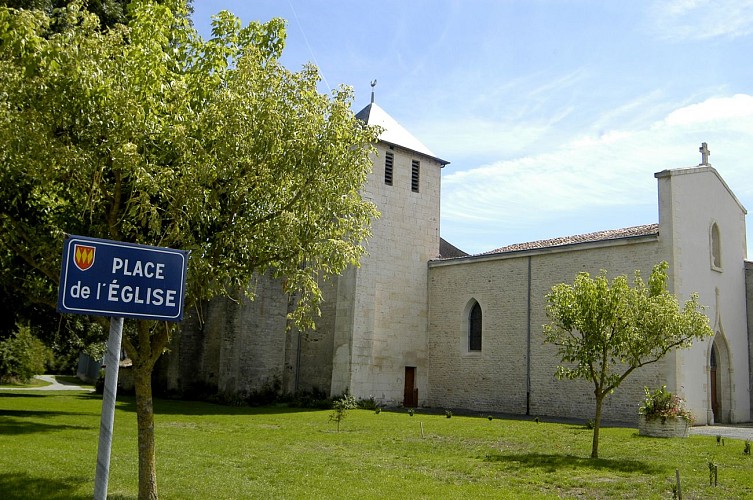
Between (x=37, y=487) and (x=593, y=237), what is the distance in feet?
73.1

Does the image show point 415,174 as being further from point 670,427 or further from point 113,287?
point 113,287

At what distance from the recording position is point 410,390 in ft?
97.4

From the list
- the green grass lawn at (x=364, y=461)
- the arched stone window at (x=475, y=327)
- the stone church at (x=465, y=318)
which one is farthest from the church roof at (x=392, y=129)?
the green grass lawn at (x=364, y=461)

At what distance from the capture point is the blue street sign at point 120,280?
14.9 feet

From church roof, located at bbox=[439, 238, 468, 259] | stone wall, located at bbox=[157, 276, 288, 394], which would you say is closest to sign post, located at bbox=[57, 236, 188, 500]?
stone wall, located at bbox=[157, 276, 288, 394]

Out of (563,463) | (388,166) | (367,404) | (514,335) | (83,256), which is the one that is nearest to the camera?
(83,256)

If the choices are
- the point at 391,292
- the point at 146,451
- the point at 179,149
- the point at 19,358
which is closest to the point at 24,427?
the point at 146,451

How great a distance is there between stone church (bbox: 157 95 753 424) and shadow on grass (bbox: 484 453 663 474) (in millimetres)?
10236

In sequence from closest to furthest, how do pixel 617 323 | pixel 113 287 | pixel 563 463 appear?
pixel 113 287 → pixel 563 463 → pixel 617 323

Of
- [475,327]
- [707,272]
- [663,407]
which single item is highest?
[707,272]

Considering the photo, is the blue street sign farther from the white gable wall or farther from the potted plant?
the white gable wall

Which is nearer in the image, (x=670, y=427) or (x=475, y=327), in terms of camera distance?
(x=670, y=427)

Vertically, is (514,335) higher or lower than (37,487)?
higher

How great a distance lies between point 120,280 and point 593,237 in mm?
24415
